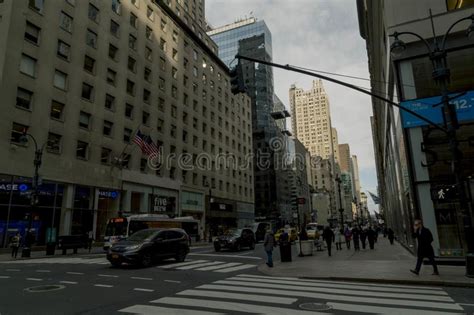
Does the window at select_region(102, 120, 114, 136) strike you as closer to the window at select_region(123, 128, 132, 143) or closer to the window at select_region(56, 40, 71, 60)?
the window at select_region(123, 128, 132, 143)

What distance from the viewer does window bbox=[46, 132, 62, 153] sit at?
102 feet

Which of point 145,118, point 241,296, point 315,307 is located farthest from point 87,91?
point 315,307

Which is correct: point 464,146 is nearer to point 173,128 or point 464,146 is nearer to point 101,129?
point 101,129

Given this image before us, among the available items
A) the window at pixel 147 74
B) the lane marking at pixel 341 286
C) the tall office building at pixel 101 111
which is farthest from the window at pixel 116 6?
the lane marking at pixel 341 286

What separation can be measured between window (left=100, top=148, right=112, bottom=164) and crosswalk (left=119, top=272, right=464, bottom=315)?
1159 inches

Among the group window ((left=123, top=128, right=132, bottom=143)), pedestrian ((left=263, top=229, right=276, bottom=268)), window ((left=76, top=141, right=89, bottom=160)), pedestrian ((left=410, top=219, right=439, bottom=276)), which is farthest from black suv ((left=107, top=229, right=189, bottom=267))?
window ((left=123, top=128, right=132, bottom=143))

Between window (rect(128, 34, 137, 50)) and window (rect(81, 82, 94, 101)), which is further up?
window (rect(128, 34, 137, 50))

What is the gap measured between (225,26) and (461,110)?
11371 cm

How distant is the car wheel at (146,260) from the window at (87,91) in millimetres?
25611

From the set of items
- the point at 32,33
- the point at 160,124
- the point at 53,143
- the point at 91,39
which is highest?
the point at 91,39

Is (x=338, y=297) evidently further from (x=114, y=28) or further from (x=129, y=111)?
(x=114, y=28)

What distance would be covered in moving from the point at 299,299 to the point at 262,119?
102062 millimetres

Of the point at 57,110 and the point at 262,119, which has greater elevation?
the point at 262,119

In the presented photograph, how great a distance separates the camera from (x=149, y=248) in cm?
1577
